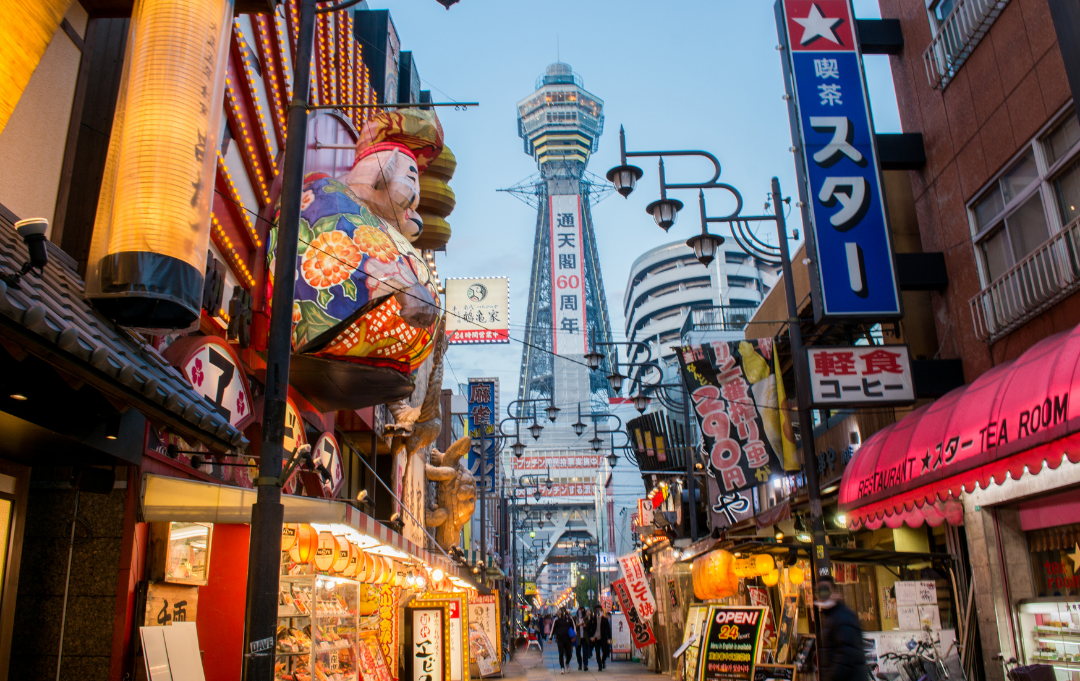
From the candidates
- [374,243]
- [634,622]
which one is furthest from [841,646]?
[634,622]

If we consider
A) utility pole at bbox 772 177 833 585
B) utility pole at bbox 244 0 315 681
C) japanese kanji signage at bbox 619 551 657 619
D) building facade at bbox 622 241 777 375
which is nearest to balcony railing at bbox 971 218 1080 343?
utility pole at bbox 772 177 833 585

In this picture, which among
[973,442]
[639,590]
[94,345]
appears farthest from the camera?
[639,590]

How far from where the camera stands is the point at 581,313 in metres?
89.8

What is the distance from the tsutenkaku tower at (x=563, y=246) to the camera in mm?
93062

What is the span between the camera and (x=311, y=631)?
9.81 meters

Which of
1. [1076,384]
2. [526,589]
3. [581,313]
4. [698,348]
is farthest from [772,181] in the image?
[526,589]

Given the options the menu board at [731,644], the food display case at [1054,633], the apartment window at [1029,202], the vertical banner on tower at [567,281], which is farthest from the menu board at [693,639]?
the vertical banner on tower at [567,281]

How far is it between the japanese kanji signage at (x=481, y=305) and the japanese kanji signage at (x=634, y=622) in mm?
21569

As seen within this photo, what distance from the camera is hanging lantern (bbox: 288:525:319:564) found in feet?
34.7

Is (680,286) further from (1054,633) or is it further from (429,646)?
(1054,633)

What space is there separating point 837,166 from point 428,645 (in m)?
11.7

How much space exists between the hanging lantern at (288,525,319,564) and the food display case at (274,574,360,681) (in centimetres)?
43

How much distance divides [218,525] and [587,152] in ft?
462

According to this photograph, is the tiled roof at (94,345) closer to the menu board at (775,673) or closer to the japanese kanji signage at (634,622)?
the menu board at (775,673)
